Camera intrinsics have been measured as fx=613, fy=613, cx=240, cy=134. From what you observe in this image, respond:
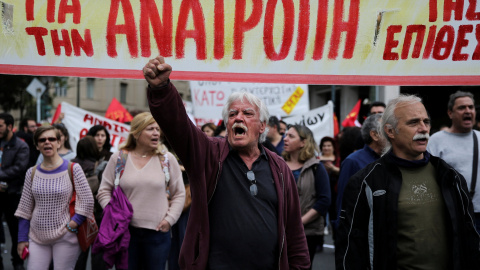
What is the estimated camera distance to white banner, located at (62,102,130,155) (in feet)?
37.4

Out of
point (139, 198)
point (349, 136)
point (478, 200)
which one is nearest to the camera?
point (478, 200)

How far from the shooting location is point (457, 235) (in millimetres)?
3254

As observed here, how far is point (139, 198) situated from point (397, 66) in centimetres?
288

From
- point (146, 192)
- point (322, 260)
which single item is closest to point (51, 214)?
point (146, 192)

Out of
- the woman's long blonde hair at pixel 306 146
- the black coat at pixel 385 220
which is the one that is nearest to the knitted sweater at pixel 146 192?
the woman's long blonde hair at pixel 306 146

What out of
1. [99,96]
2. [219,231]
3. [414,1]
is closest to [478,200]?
[414,1]

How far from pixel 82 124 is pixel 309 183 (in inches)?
265

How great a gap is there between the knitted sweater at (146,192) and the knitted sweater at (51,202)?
278 millimetres

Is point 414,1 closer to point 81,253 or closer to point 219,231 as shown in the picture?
point 219,231

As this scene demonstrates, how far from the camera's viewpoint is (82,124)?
11.8 meters

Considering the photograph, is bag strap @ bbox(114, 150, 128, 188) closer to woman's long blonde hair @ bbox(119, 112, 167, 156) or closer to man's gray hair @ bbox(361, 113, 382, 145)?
woman's long blonde hair @ bbox(119, 112, 167, 156)

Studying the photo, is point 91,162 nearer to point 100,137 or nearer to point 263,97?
point 100,137

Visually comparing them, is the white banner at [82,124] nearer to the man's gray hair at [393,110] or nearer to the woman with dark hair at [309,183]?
the woman with dark hair at [309,183]

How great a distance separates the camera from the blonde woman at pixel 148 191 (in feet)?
18.1
